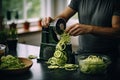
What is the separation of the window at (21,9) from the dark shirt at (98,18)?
5.30ft

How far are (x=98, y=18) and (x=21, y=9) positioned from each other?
6.64 feet

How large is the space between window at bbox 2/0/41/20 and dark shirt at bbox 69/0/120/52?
161 cm

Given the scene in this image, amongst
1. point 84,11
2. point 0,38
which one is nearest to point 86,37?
point 84,11

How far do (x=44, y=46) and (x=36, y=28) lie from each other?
2.19 metres

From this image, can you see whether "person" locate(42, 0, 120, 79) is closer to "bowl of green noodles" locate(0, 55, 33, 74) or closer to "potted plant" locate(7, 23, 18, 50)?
"potted plant" locate(7, 23, 18, 50)

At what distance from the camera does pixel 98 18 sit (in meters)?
2.48

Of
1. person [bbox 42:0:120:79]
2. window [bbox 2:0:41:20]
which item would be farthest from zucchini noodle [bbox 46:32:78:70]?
window [bbox 2:0:41:20]

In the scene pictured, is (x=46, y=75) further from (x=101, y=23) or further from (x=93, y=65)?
(x=101, y=23)

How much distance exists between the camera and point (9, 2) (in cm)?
399

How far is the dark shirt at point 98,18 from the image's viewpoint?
2.43 meters

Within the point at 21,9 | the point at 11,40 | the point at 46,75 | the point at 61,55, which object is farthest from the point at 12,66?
the point at 21,9

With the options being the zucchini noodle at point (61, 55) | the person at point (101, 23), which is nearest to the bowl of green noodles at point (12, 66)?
the zucchini noodle at point (61, 55)

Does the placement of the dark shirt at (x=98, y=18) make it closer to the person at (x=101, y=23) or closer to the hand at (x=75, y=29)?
the person at (x=101, y=23)

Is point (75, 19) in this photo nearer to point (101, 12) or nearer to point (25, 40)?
point (25, 40)
